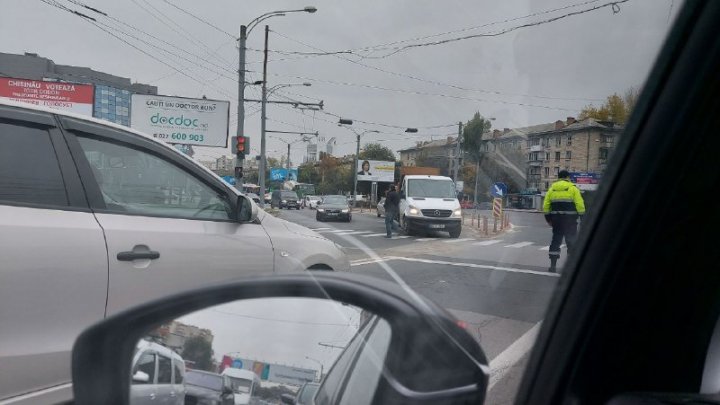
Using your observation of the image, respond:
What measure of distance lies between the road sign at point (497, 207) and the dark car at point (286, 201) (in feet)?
25.3

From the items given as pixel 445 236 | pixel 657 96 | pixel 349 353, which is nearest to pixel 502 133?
Result: pixel 657 96

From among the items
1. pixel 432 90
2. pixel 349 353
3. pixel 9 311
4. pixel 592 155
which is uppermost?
pixel 432 90

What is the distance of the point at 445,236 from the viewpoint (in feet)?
19.5

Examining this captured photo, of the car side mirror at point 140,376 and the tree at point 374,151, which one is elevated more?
the tree at point 374,151

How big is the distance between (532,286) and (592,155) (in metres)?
0.75

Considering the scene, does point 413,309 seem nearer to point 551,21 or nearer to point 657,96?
→ point 657,96

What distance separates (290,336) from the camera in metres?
1.48

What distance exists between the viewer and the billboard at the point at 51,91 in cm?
1167

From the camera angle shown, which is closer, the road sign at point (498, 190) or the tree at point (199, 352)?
the tree at point (199, 352)

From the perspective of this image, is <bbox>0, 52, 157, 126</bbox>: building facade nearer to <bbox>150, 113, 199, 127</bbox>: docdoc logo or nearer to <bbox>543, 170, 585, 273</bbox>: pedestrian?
<bbox>150, 113, 199, 127</bbox>: docdoc logo

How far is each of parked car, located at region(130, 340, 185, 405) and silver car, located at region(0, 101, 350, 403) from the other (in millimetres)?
984

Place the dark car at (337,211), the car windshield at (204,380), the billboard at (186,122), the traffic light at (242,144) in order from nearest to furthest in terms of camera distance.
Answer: the car windshield at (204,380) → the dark car at (337,211) → the traffic light at (242,144) → the billboard at (186,122)

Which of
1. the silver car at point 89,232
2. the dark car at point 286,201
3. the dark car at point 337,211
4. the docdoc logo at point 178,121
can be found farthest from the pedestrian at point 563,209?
the docdoc logo at point 178,121

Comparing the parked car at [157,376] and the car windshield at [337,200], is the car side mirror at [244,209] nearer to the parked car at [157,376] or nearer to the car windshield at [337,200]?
the parked car at [157,376]
